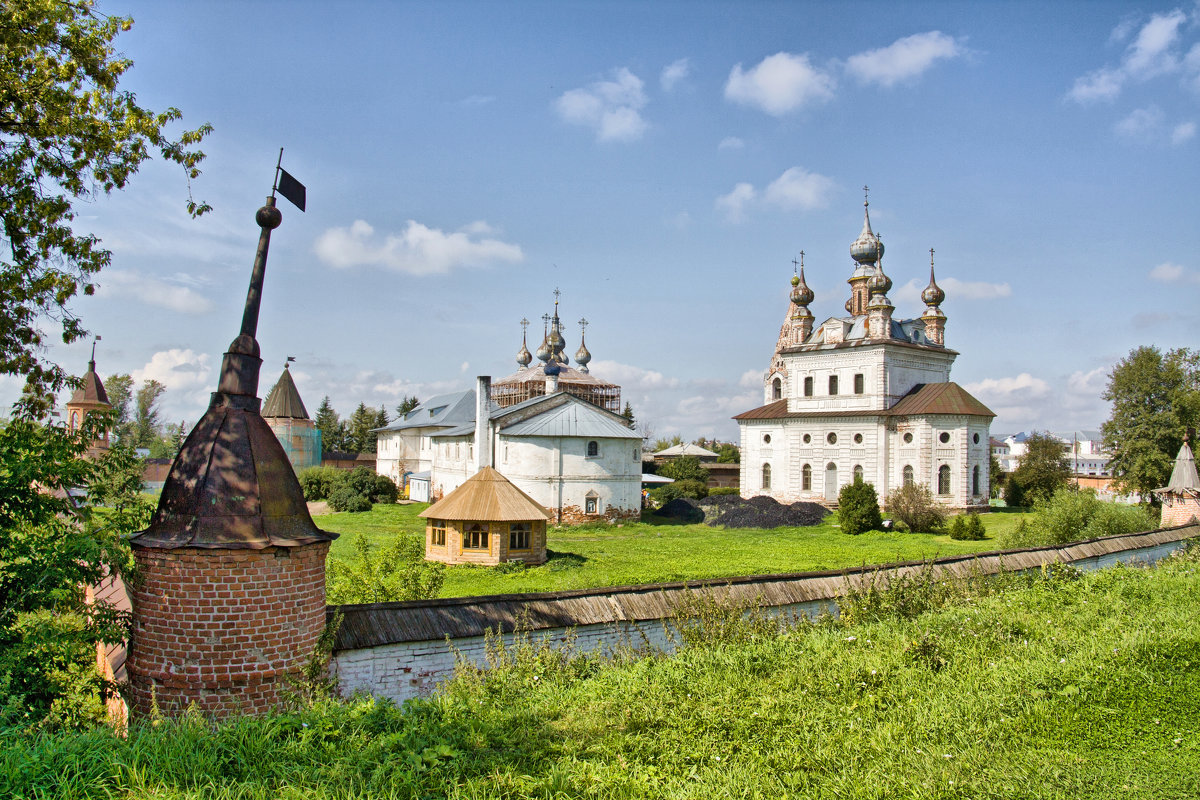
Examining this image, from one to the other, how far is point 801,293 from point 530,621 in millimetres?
43883

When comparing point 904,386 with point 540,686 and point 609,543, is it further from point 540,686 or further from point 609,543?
point 540,686

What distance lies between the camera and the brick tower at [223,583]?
19.2ft

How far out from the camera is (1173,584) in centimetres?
1130

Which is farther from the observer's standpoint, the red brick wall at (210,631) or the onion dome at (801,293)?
the onion dome at (801,293)

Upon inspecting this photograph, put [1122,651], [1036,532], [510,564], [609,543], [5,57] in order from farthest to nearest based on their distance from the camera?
[609,543] → [1036,532] → [510,564] → [5,57] → [1122,651]

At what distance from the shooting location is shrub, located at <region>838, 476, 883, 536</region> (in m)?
29.0

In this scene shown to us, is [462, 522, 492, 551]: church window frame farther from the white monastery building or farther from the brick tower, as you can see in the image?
the brick tower

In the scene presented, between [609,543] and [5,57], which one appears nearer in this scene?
[5,57]

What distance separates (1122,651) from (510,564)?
1340cm

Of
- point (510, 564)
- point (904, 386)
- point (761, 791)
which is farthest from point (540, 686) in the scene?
point (904, 386)

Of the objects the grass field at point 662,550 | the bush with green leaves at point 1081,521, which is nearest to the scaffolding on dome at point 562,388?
the grass field at point 662,550

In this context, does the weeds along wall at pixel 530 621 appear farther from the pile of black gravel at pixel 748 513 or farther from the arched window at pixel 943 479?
the arched window at pixel 943 479

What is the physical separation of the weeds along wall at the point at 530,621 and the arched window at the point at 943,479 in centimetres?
2636

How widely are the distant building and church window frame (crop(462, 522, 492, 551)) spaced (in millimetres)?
28047
